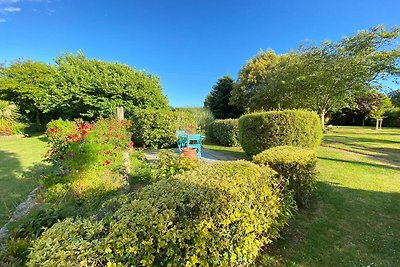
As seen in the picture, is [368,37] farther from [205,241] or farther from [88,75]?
[88,75]

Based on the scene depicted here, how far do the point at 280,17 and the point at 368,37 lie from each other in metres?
6.35

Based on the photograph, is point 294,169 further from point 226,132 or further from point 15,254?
point 226,132

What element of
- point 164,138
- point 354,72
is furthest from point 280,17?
point 164,138

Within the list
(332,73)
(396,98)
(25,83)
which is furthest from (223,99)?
(396,98)

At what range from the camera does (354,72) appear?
11.8 m

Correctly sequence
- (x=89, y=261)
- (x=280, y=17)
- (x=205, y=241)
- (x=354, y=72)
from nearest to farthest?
(x=89, y=261), (x=205, y=241), (x=280, y=17), (x=354, y=72)

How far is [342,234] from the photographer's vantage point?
293 cm

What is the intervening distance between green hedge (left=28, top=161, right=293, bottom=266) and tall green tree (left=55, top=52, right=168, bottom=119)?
1223 cm

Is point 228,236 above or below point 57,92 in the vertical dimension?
below

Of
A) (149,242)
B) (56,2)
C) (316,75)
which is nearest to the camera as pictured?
(149,242)

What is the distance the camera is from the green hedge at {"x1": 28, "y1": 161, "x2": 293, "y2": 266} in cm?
136

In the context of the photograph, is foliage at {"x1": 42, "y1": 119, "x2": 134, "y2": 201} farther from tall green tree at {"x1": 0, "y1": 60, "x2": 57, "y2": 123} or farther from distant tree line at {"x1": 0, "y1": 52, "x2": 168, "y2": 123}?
tall green tree at {"x1": 0, "y1": 60, "x2": 57, "y2": 123}

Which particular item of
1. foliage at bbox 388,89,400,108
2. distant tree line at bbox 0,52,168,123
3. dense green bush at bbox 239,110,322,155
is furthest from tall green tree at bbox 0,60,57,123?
foliage at bbox 388,89,400,108

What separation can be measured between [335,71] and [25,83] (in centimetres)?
2260
